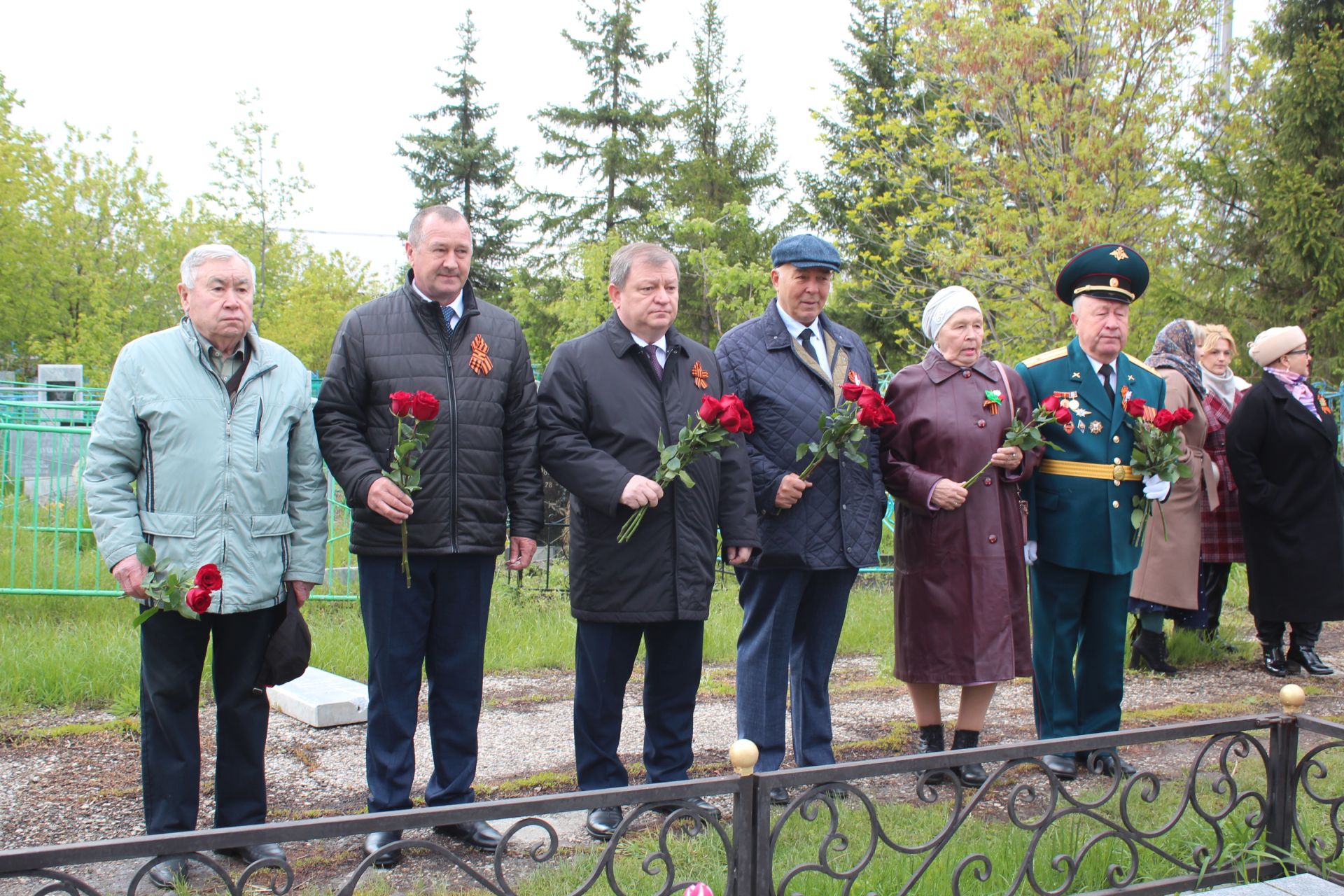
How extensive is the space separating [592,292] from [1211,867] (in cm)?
1464

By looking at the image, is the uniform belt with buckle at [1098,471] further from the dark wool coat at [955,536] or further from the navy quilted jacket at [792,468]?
the navy quilted jacket at [792,468]

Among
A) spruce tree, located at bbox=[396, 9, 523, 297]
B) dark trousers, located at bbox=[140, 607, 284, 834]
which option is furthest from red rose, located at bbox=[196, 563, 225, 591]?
spruce tree, located at bbox=[396, 9, 523, 297]

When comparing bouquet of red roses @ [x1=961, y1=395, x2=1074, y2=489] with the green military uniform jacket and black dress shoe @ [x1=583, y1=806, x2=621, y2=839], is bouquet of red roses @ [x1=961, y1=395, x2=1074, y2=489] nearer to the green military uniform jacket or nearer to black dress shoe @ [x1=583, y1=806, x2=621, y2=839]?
the green military uniform jacket

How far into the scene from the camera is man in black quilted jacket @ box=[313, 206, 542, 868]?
11.4 ft

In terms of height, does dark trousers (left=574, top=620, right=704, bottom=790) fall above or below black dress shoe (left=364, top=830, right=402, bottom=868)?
above

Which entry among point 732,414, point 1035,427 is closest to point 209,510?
point 732,414

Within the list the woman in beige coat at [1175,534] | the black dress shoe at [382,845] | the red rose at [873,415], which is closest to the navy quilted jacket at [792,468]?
the red rose at [873,415]

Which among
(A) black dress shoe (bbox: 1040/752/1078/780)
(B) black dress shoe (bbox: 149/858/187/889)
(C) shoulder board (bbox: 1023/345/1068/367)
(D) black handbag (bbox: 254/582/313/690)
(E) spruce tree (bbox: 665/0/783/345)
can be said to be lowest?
(B) black dress shoe (bbox: 149/858/187/889)

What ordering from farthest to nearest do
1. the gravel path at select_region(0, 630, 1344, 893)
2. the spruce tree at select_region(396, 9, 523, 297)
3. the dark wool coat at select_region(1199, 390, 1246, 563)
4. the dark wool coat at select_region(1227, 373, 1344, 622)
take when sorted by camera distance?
the spruce tree at select_region(396, 9, 523, 297) < the dark wool coat at select_region(1199, 390, 1246, 563) < the dark wool coat at select_region(1227, 373, 1344, 622) < the gravel path at select_region(0, 630, 1344, 893)

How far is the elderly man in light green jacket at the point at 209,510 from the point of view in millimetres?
3211

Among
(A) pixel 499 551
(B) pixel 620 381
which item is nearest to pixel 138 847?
(A) pixel 499 551

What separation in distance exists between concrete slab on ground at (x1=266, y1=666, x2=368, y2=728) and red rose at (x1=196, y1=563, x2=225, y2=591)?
1.89 m

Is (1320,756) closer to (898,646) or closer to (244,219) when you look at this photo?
(898,646)

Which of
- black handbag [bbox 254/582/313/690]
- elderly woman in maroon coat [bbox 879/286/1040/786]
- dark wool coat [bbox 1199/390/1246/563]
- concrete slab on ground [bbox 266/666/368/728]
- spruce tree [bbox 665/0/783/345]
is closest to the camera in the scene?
black handbag [bbox 254/582/313/690]
